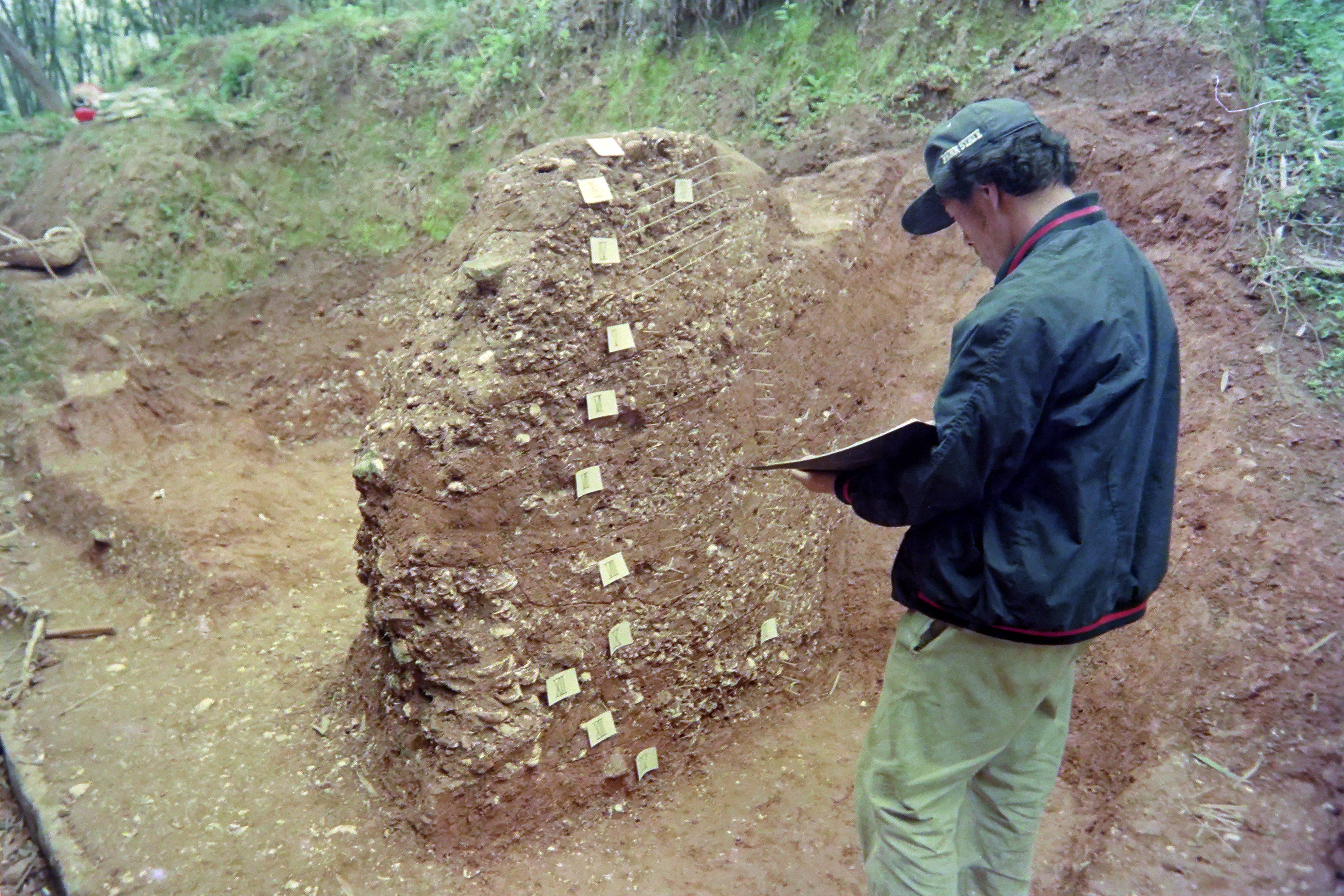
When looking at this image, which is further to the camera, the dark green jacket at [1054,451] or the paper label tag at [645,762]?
the paper label tag at [645,762]

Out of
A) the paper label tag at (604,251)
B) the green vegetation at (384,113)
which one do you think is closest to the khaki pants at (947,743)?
the paper label tag at (604,251)

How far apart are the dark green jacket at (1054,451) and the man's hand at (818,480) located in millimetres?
179

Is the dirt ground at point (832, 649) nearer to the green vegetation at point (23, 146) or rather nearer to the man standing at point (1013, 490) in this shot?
the man standing at point (1013, 490)

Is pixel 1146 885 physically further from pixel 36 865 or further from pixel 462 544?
pixel 36 865

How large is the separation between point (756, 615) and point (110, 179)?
21.0 ft

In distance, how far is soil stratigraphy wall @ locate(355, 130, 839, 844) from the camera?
288 centimetres

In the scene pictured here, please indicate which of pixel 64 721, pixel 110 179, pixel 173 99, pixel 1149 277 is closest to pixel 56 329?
pixel 110 179

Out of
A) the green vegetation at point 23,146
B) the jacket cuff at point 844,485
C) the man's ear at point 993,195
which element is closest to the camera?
the man's ear at point 993,195

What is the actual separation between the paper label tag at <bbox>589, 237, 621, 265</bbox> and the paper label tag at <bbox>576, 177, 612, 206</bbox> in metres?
0.13

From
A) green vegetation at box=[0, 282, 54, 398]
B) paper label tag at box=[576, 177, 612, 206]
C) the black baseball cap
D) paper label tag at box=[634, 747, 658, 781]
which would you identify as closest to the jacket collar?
the black baseball cap

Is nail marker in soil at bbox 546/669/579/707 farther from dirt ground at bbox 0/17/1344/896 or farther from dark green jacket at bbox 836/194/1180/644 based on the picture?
dark green jacket at bbox 836/194/1180/644

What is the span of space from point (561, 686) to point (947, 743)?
146cm

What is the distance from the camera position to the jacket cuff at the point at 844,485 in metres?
2.05

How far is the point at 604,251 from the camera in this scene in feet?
9.95
